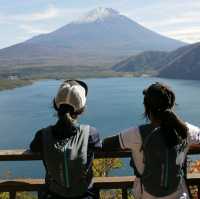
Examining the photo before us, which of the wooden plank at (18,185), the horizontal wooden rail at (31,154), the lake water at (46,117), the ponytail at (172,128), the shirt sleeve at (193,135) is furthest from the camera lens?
the lake water at (46,117)

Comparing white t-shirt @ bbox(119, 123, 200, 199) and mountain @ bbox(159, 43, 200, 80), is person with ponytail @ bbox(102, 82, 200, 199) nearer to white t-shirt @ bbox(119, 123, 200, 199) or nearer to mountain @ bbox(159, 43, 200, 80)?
white t-shirt @ bbox(119, 123, 200, 199)

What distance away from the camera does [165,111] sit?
8.57 feet

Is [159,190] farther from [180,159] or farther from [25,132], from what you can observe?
[25,132]

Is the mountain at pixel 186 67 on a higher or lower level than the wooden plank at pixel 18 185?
higher

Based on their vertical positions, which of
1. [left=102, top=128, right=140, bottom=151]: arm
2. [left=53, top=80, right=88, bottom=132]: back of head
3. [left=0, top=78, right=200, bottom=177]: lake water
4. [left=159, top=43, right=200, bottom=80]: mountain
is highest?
[left=159, top=43, right=200, bottom=80]: mountain

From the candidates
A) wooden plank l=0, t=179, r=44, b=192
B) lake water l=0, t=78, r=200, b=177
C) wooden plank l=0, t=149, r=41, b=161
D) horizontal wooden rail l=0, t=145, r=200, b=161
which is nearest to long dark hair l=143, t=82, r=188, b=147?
horizontal wooden rail l=0, t=145, r=200, b=161

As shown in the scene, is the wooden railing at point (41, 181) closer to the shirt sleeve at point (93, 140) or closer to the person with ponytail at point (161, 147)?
the shirt sleeve at point (93, 140)

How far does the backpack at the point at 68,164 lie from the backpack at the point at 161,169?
0.38 meters

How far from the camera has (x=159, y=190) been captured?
263 centimetres

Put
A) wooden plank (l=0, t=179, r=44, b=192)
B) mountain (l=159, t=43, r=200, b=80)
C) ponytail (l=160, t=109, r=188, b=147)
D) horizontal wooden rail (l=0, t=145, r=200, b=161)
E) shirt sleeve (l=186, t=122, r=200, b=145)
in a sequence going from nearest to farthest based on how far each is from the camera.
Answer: ponytail (l=160, t=109, r=188, b=147) → shirt sleeve (l=186, t=122, r=200, b=145) → horizontal wooden rail (l=0, t=145, r=200, b=161) → wooden plank (l=0, t=179, r=44, b=192) → mountain (l=159, t=43, r=200, b=80)

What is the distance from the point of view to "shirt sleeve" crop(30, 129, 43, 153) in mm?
2764

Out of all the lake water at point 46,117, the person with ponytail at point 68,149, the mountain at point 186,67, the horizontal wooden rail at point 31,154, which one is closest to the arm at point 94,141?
the person with ponytail at point 68,149

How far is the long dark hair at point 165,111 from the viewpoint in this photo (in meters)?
2.61

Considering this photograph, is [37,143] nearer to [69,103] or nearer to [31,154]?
[31,154]
